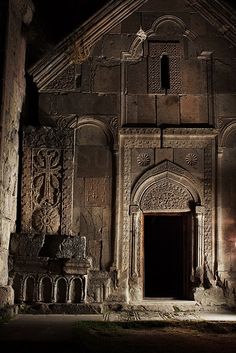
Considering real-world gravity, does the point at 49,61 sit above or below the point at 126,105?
above

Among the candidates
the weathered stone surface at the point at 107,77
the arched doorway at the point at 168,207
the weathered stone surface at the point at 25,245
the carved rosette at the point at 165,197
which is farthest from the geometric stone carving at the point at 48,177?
the carved rosette at the point at 165,197

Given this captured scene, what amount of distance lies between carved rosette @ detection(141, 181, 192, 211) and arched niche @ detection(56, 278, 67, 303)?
7.60 feet

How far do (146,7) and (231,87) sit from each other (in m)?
2.64

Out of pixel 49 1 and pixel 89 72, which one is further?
pixel 49 1

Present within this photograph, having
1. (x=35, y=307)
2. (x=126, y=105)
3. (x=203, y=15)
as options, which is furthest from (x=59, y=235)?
(x=203, y=15)

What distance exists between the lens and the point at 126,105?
10.4 metres

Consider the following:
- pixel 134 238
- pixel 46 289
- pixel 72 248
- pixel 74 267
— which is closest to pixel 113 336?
pixel 74 267

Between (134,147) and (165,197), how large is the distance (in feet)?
4.16

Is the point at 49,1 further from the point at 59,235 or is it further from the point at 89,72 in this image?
the point at 59,235

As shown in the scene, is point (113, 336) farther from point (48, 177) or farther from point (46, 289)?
point (48, 177)

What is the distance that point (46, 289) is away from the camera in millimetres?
9094

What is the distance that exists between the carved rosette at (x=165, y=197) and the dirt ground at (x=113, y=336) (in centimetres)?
307

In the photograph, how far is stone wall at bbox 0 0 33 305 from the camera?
27.9ft

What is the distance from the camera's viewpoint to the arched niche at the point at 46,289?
29.7ft
